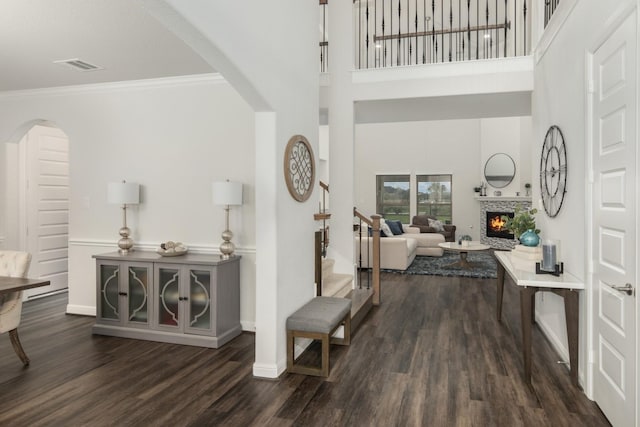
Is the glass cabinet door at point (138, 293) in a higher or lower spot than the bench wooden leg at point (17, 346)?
higher

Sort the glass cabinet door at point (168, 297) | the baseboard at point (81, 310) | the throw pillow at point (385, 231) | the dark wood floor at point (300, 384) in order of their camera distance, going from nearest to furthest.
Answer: the dark wood floor at point (300, 384) < the glass cabinet door at point (168, 297) < the baseboard at point (81, 310) < the throw pillow at point (385, 231)

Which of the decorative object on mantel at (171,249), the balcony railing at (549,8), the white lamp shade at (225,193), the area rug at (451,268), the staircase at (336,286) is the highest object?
the balcony railing at (549,8)

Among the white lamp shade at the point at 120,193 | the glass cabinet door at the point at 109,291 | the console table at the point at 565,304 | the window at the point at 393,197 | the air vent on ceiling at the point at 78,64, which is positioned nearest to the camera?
the console table at the point at 565,304

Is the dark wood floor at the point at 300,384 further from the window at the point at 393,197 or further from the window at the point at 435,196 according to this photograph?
the window at the point at 393,197

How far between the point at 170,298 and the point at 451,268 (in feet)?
18.8

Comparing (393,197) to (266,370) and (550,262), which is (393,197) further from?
(266,370)

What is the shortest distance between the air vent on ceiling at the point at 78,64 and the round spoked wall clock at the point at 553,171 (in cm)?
442

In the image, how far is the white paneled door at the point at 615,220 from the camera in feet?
7.29

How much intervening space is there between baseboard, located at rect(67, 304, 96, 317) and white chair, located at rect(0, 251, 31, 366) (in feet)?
4.52

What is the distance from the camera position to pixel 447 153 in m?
12.1

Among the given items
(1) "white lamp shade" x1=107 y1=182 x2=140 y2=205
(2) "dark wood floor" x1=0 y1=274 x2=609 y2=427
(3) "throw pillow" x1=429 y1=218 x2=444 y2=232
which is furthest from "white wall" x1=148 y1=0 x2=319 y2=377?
(3) "throw pillow" x1=429 y1=218 x2=444 y2=232

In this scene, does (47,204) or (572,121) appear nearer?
(572,121)

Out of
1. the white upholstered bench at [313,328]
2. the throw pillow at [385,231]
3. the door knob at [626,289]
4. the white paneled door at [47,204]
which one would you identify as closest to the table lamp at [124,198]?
the white paneled door at [47,204]

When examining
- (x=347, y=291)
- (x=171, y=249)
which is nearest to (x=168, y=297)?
(x=171, y=249)
